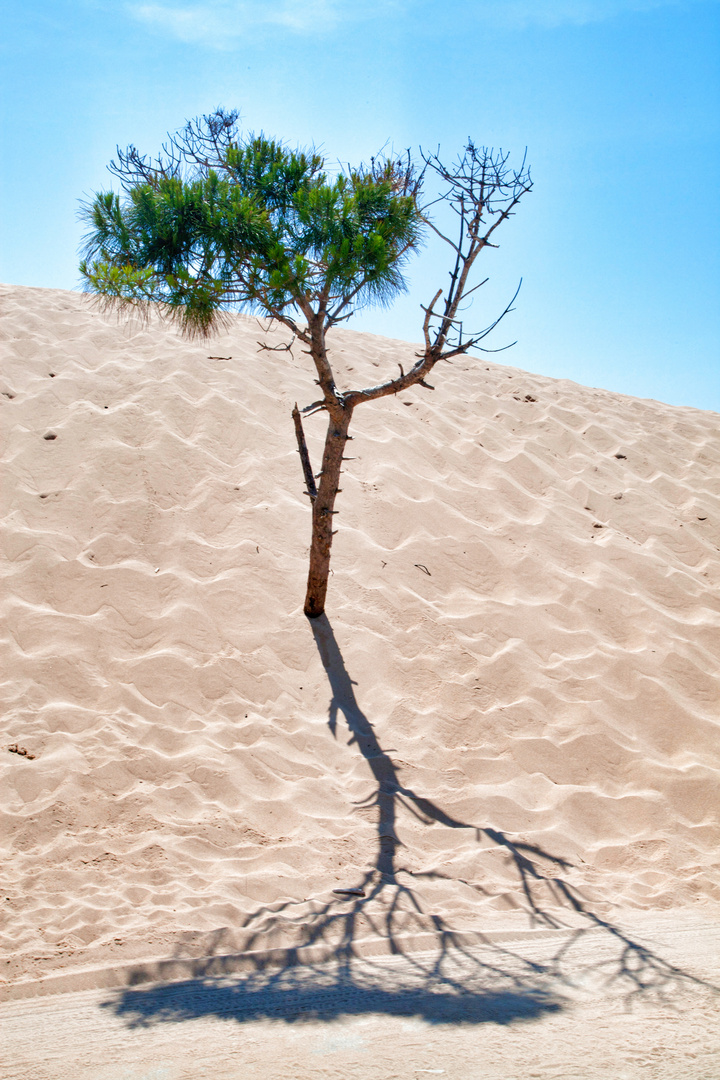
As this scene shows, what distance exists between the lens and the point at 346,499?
5691 millimetres

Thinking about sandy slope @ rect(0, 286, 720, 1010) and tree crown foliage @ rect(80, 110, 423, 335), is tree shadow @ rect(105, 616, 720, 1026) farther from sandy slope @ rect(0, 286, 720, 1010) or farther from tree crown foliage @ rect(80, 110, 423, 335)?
tree crown foliage @ rect(80, 110, 423, 335)

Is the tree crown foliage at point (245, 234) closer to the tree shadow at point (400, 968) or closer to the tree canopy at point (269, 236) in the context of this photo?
the tree canopy at point (269, 236)

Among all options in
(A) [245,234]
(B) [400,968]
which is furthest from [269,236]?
(B) [400,968]

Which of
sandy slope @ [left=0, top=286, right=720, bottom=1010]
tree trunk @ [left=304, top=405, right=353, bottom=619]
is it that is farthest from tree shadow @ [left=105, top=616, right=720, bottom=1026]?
tree trunk @ [left=304, top=405, right=353, bottom=619]

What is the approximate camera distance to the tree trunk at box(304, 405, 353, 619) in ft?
13.9

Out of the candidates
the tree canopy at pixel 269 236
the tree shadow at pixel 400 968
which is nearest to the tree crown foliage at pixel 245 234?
the tree canopy at pixel 269 236

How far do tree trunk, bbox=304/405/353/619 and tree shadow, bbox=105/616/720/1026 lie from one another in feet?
5.47

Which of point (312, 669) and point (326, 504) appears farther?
point (326, 504)

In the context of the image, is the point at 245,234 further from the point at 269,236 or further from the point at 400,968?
the point at 400,968

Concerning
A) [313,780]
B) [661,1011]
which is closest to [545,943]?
[661,1011]

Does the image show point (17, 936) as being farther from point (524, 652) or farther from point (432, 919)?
point (524, 652)

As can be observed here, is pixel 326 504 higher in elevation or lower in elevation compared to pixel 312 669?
higher

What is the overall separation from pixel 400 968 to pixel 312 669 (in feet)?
6.49

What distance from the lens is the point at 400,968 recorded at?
7.98 ft
